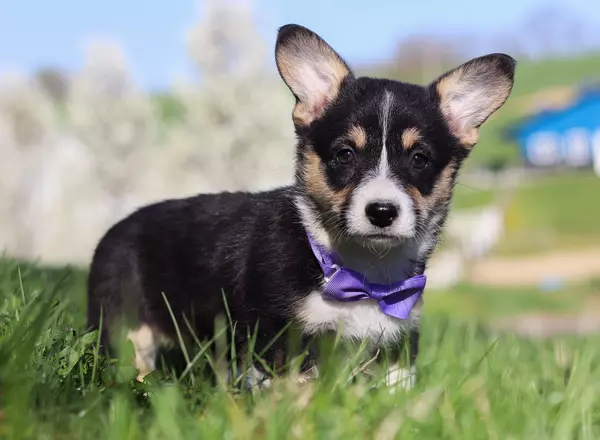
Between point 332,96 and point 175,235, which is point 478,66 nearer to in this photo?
point 332,96

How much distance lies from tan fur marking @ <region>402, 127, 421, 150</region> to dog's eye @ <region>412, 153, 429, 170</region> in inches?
3.1

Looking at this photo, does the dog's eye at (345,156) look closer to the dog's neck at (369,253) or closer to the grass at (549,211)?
the dog's neck at (369,253)

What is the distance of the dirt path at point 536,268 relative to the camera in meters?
34.1

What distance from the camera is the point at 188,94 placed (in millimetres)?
30797

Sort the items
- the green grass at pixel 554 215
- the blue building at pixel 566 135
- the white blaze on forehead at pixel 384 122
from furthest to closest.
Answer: the blue building at pixel 566 135
the green grass at pixel 554 215
the white blaze on forehead at pixel 384 122

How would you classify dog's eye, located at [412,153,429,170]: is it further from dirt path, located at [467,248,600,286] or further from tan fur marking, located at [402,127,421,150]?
dirt path, located at [467,248,600,286]

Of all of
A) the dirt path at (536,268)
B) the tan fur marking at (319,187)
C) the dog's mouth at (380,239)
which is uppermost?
the tan fur marking at (319,187)

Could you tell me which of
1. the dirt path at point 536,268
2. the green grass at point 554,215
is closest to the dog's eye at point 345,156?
the dirt path at point 536,268

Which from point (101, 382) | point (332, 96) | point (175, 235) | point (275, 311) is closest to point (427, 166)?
point (332, 96)

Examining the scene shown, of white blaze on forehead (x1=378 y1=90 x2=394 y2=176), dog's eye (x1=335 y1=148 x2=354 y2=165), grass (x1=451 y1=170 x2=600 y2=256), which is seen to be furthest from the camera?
grass (x1=451 y1=170 x2=600 y2=256)

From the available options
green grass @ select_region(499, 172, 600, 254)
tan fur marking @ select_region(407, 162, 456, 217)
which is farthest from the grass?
tan fur marking @ select_region(407, 162, 456, 217)

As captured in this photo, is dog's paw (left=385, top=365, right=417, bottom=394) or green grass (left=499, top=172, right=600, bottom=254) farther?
green grass (left=499, top=172, right=600, bottom=254)

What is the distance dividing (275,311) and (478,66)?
6.55ft

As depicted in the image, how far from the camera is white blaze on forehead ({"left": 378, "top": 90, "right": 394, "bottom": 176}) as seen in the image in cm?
435
